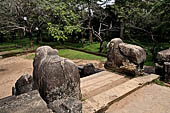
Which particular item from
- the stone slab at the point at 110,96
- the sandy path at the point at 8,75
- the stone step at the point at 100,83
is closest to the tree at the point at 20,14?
the sandy path at the point at 8,75

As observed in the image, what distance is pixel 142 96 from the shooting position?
3.25 metres

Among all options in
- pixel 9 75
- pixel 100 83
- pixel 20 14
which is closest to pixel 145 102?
Answer: pixel 100 83

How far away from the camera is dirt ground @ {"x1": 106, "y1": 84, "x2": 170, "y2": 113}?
8.98ft

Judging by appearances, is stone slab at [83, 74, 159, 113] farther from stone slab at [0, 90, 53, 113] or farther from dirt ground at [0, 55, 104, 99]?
dirt ground at [0, 55, 104, 99]

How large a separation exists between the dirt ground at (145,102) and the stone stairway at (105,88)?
121 millimetres

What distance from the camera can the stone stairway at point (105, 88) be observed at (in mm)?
2707

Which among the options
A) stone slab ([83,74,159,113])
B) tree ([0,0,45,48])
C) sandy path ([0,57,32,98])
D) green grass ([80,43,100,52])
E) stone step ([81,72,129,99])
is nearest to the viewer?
stone slab ([83,74,159,113])

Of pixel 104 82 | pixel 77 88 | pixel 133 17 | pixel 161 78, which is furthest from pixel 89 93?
pixel 133 17

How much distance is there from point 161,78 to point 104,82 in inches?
80.5

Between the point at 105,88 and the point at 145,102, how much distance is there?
1.03 meters

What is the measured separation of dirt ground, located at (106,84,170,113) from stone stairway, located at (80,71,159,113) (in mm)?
121

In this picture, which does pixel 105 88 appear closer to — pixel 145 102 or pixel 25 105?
pixel 145 102

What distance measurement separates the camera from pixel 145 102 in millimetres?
2996

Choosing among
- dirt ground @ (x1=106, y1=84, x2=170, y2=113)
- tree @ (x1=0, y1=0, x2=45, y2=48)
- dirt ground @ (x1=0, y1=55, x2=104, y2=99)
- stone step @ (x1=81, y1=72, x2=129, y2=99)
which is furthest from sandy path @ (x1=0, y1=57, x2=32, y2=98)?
tree @ (x1=0, y1=0, x2=45, y2=48)
